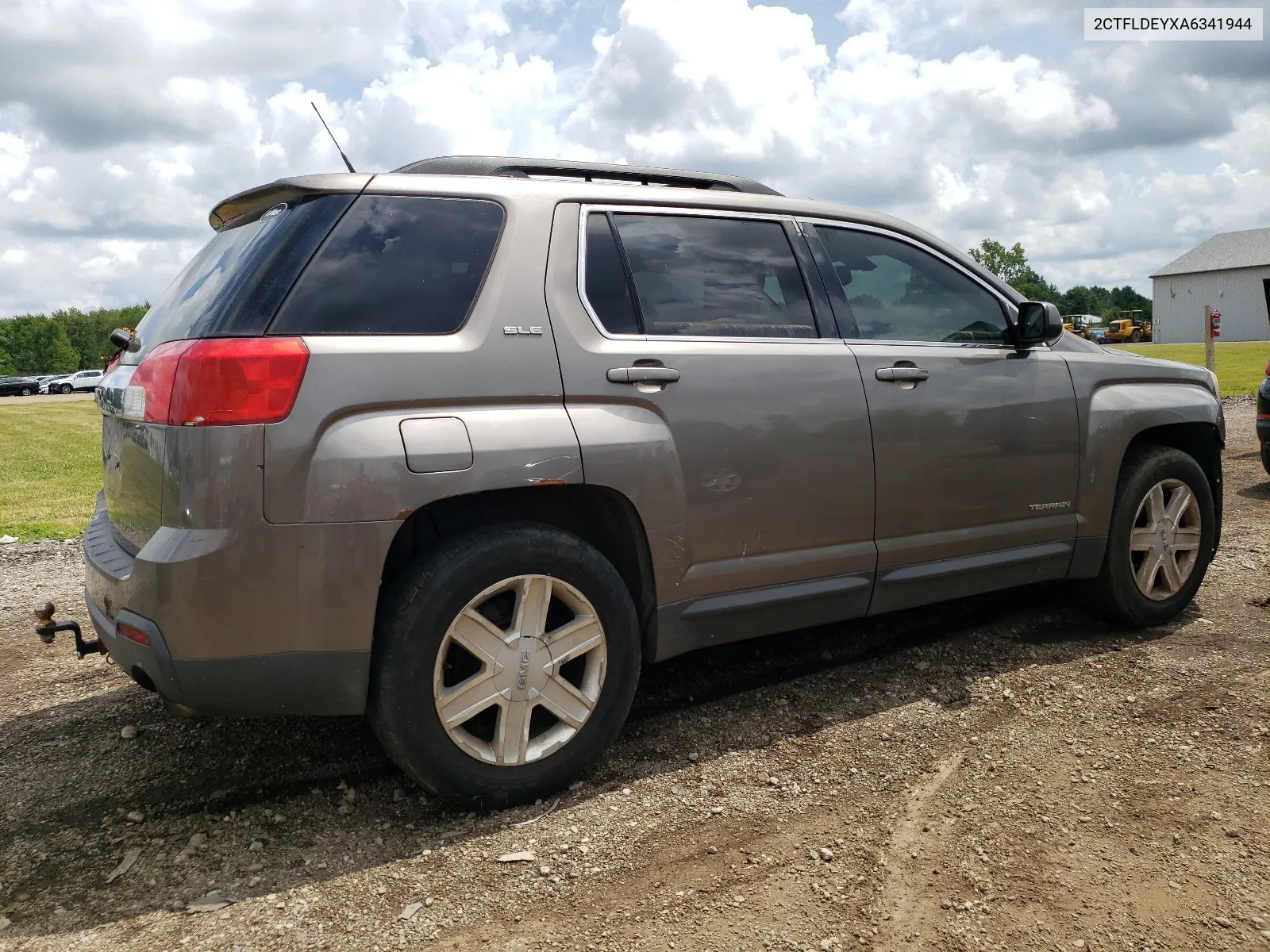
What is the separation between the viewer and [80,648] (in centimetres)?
324

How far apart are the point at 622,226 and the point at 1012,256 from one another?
233 feet

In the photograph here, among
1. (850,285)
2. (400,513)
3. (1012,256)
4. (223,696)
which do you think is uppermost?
(1012,256)

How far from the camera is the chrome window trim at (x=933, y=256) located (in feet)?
12.7

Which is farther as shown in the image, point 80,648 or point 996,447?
point 996,447

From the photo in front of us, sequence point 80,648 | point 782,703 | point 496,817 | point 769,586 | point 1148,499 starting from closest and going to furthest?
point 496,817 < point 80,648 < point 769,586 < point 782,703 < point 1148,499

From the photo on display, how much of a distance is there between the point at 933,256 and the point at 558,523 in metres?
2.09

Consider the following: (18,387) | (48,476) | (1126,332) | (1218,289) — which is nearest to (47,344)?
(18,387)

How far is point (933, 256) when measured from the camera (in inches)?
166

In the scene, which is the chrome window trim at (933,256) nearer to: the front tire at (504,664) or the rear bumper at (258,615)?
the front tire at (504,664)

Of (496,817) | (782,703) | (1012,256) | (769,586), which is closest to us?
(496,817)

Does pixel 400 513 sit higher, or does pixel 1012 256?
pixel 1012 256

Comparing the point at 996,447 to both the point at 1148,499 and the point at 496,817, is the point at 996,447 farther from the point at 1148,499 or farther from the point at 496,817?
the point at 496,817

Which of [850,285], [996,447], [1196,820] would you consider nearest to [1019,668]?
[996,447]

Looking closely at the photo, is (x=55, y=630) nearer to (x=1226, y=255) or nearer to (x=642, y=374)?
(x=642, y=374)
